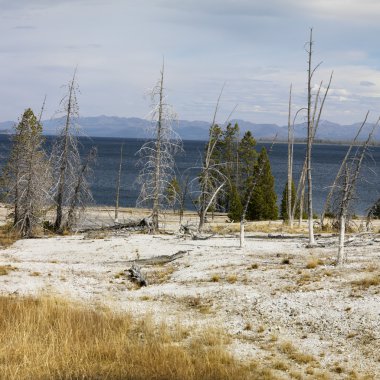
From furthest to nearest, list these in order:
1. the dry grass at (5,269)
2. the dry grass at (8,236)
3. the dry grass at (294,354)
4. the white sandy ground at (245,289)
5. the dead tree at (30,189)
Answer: the dead tree at (30,189)
the dry grass at (8,236)
the dry grass at (5,269)
the white sandy ground at (245,289)
the dry grass at (294,354)

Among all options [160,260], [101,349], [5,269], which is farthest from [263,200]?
[101,349]

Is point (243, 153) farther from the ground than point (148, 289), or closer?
farther from the ground

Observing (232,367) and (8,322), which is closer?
(232,367)

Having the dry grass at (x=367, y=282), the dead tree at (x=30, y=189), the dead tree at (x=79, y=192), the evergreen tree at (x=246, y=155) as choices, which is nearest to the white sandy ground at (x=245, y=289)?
the dry grass at (x=367, y=282)

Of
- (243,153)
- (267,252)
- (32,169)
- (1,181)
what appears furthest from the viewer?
(243,153)

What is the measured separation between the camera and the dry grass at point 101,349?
1058 centimetres

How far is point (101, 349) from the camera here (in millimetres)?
11789

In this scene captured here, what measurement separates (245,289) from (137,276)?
4645mm

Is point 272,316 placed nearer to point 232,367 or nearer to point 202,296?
point 202,296

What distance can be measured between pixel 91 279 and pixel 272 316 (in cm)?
813

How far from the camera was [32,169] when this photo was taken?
35.4m

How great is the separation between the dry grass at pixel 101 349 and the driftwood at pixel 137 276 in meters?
5.60

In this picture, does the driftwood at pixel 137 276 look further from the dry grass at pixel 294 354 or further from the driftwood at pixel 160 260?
the dry grass at pixel 294 354

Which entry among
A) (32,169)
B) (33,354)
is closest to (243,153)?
(32,169)
